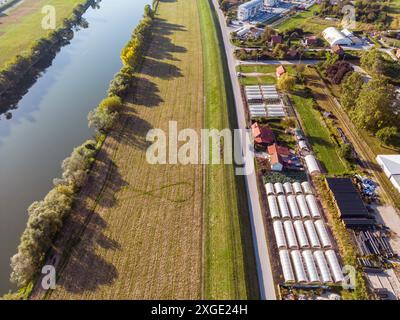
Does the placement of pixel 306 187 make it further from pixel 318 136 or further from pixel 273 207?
pixel 318 136

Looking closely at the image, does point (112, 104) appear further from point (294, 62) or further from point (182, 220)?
point (294, 62)

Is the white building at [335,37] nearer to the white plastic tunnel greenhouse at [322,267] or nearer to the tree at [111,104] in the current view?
the tree at [111,104]

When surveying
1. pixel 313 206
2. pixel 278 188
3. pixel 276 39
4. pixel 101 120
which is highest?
pixel 276 39

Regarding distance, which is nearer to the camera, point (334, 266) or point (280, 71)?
point (334, 266)

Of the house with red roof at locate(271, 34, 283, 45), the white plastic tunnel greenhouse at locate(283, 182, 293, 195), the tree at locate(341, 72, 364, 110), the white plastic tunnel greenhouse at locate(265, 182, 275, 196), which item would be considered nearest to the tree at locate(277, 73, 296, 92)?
the tree at locate(341, 72, 364, 110)

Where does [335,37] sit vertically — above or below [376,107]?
above

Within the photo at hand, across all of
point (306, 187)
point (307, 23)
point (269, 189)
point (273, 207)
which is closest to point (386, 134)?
point (306, 187)

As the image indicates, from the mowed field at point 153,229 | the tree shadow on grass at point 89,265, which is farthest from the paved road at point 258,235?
the tree shadow on grass at point 89,265

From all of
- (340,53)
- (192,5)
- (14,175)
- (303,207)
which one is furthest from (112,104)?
(192,5)
